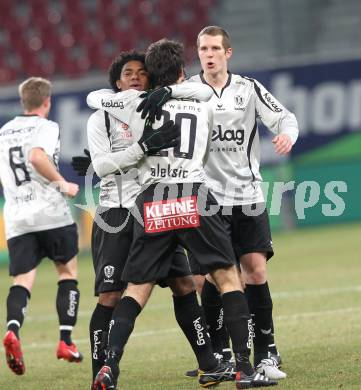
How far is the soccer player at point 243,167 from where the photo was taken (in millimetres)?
7219

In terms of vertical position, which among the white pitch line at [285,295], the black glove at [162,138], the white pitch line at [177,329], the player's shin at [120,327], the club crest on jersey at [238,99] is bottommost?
the white pitch line at [285,295]

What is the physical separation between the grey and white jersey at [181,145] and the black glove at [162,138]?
51 mm

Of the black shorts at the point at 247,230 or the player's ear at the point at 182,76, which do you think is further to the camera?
the black shorts at the point at 247,230

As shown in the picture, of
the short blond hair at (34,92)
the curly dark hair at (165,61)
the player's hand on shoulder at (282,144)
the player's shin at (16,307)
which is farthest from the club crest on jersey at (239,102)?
the player's shin at (16,307)

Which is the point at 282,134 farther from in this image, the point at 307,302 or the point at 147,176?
the point at 307,302

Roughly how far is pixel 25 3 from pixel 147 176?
17.4 m

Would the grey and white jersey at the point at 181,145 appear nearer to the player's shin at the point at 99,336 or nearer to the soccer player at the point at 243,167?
the soccer player at the point at 243,167

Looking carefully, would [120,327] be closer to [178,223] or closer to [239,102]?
[178,223]

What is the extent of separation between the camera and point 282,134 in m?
7.03

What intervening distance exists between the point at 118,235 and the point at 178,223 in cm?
56

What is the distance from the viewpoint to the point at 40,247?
8.71 metres

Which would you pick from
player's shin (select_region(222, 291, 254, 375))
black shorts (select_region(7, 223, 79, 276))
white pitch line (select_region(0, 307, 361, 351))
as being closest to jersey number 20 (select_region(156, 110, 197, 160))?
player's shin (select_region(222, 291, 254, 375))

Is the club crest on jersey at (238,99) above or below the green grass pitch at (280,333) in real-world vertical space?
above

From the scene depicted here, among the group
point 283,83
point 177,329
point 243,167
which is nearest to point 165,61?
point 243,167
